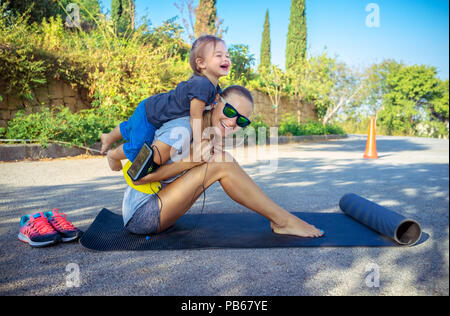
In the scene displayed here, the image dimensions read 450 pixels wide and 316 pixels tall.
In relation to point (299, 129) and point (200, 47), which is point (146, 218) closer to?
point (200, 47)

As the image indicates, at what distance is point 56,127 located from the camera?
6434mm

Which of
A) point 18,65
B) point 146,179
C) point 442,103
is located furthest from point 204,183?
point 442,103

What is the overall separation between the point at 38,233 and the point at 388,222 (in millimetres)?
2273

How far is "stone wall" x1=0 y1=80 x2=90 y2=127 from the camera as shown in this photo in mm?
6773

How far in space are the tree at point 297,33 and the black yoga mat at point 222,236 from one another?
1763 cm

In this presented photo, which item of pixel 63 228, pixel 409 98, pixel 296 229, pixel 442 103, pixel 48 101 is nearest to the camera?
pixel 63 228

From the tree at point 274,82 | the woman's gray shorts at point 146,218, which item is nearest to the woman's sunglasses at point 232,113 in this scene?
the woman's gray shorts at point 146,218

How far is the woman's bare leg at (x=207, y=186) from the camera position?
6.56ft

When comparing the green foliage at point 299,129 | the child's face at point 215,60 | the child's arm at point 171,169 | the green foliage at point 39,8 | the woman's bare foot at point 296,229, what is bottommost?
the woman's bare foot at point 296,229

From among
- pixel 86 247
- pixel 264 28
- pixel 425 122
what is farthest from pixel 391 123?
pixel 86 247

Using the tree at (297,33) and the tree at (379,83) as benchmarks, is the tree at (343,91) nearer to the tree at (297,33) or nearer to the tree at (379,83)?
the tree at (297,33)

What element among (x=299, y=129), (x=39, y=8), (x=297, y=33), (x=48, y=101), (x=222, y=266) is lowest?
(x=222, y=266)

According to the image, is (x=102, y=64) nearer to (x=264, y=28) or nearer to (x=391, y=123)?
(x=264, y=28)
